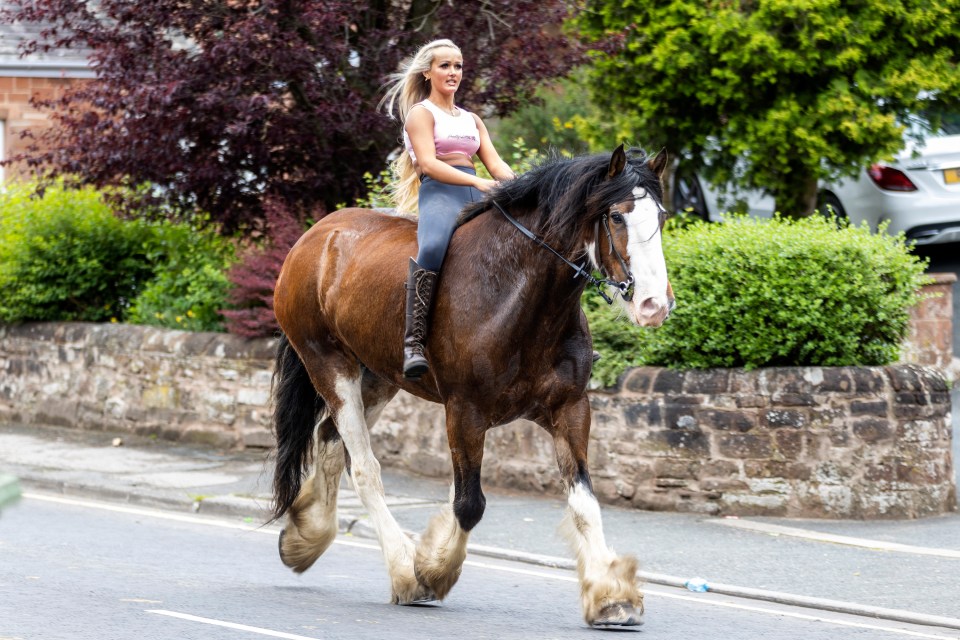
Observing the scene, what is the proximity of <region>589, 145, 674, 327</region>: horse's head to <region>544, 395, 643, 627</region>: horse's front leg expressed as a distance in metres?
0.78

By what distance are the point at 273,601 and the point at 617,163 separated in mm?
3010

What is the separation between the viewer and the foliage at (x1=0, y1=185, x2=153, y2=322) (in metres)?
15.8

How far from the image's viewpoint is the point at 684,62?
1456 centimetres

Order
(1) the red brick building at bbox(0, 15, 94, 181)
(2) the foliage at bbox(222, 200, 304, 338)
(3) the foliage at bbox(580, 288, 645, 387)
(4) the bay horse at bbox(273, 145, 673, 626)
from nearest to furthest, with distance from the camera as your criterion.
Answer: (4) the bay horse at bbox(273, 145, 673, 626), (3) the foliage at bbox(580, 288, 645, 387), (2) the foliage at bbox(222, 200, 304, 338), (1) the red brick building at bbox(0, 15, 94, 181)

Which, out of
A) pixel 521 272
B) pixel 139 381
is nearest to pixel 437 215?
pixel 521 272

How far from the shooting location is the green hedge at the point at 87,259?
1566cm

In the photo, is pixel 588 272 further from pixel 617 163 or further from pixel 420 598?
pixel 420 598

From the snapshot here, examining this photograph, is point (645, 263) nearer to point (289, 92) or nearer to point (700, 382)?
point (700, 382)

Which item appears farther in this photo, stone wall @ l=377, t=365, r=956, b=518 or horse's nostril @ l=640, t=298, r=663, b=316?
stone wall @ l=377, t=365, r=956, b=518

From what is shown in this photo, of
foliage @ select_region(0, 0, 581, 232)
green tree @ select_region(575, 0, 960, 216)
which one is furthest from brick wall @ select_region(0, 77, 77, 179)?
green tree @ select_region(575, 0, 960, 216)

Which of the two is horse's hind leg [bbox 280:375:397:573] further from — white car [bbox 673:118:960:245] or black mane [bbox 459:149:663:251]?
white car [bbox 673:118:960:245]

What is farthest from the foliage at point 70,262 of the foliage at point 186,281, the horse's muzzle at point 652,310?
the horse's muzzle at point 652,310

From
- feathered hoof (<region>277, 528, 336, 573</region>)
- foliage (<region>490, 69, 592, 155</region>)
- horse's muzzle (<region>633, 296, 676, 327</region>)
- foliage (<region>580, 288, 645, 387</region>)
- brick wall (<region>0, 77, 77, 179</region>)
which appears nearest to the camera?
horse's muzzle (<region>633, 296, 676, 327</region>)

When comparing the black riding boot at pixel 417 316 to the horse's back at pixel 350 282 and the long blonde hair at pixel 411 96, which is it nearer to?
the horse's back at pixel 350 282
